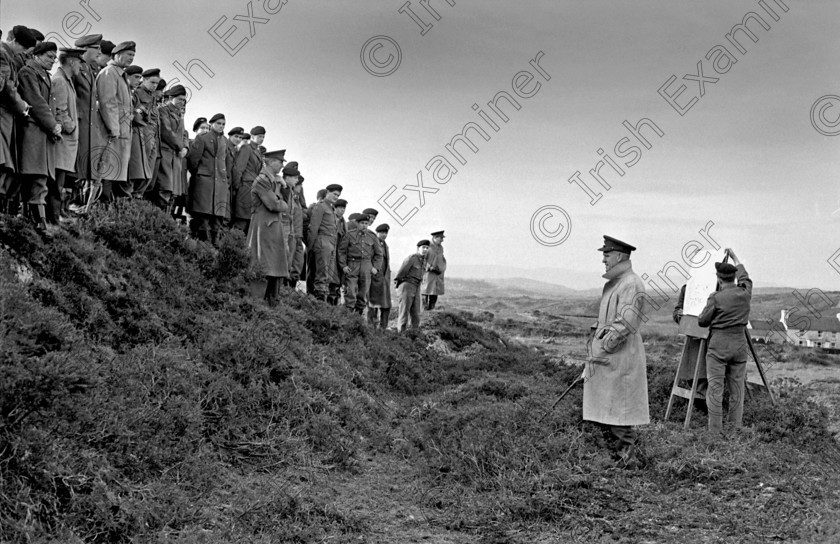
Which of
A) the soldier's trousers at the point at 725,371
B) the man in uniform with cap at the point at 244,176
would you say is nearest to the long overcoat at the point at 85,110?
the man in uniform with cap at the point at 244,176

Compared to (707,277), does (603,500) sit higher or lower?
lower

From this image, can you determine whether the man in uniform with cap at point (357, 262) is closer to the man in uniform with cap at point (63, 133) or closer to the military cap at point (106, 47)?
the military cap at point (106, 47)

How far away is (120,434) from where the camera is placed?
584 centimetres

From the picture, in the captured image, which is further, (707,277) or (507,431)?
(707,277)

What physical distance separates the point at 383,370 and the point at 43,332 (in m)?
7.26

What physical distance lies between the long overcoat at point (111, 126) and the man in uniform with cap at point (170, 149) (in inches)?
54.6

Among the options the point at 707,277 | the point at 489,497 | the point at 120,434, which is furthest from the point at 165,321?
the point at 707,277

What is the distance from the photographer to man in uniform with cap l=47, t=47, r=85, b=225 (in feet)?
29.9

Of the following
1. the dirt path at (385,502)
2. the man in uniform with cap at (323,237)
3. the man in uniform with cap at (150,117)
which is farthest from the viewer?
the man in uniform with cap at (323,237)

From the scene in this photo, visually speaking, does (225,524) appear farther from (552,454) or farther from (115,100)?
(115,100)

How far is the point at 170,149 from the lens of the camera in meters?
12.1

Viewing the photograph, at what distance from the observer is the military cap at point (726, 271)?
9906 millimetres

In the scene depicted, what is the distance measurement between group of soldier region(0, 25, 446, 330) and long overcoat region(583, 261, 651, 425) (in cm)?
597

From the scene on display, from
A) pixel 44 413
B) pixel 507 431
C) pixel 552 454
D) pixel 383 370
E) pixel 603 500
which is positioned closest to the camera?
pixel 44 413
